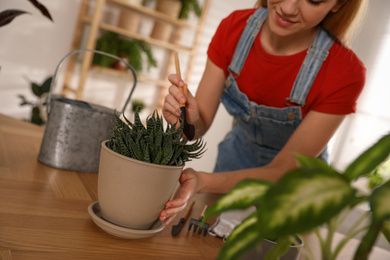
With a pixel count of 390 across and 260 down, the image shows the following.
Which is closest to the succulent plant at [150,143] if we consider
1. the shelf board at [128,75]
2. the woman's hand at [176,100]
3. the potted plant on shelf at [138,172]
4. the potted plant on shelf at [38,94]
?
the potted plant on shelf at [138,172]

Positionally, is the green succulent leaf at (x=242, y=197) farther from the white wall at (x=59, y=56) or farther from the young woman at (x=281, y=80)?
the white wall at (x=59, y=56)

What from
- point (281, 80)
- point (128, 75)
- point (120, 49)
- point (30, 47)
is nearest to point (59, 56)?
point (30, 47)

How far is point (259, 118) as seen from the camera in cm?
127

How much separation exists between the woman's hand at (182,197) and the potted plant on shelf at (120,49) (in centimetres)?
291

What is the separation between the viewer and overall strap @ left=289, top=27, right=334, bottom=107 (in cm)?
112

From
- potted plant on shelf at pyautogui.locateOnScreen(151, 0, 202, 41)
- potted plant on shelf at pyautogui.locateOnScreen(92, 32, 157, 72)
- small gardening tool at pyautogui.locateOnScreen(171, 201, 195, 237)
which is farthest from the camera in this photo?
potted plant on shelf at pyautogui.locateOnScreen(151, 0, 202, 41)

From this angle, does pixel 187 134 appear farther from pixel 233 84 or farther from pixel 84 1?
pixel 84 1

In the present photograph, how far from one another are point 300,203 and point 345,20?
1.03 metres

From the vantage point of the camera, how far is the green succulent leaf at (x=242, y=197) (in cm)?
27

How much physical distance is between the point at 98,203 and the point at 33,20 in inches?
119

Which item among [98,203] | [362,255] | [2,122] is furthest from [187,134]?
[2,122]

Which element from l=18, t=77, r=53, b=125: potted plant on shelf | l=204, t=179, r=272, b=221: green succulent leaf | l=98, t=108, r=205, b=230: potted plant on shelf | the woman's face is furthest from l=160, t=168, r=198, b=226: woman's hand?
l=18, t=77, r=53, b=125: potted plant on shelf

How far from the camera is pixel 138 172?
52 centimetres

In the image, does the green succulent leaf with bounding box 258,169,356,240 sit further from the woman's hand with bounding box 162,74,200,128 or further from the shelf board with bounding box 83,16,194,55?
the shelf board with bounding box 83,16,194,55
